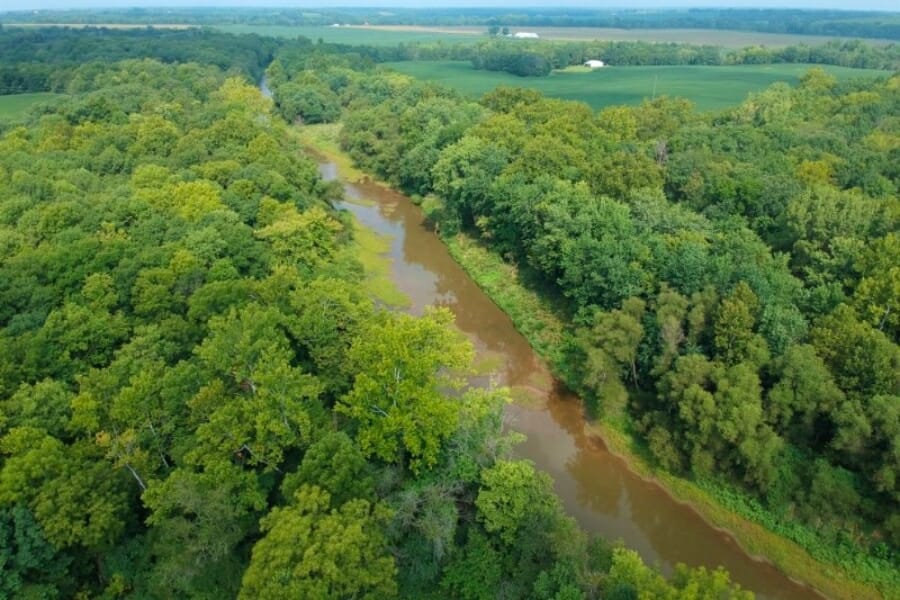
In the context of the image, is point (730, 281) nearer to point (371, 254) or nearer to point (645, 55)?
point (371, 254)

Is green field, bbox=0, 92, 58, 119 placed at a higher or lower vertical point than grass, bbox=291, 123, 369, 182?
higher

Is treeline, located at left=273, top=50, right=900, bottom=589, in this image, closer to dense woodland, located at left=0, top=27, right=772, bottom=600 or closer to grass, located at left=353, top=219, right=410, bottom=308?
grass, located at left=353, top=219, right=410, bottom=308

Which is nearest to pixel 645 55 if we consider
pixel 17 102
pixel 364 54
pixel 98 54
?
pixel 364 54

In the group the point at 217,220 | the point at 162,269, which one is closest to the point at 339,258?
the point at 217,220

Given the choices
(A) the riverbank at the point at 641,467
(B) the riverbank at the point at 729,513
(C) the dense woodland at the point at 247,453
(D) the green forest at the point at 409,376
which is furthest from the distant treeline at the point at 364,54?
(B) the riverbank at the point at 729,513

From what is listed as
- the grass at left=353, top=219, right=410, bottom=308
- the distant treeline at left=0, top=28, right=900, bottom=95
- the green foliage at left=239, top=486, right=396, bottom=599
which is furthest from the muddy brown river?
the distant treeline at left=0, top=28, right=900, bottom=95

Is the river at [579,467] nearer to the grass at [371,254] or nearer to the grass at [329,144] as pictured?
the grass at [371,254]

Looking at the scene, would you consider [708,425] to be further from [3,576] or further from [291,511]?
[3,576]
